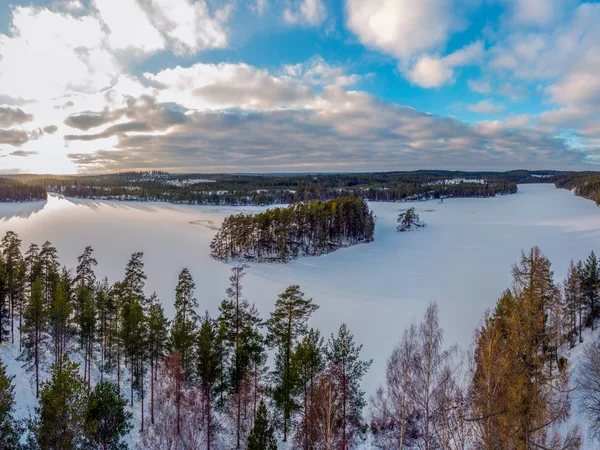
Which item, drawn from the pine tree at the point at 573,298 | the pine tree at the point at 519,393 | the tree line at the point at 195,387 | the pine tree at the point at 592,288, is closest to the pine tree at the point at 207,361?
the tree line at the point at 195,387

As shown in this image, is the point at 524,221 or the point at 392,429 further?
the point at 524,221

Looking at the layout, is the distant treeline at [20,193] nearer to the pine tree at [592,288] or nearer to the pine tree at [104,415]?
the pine tree at [104,415]

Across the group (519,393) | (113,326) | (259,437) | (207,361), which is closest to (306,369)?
(259,437)

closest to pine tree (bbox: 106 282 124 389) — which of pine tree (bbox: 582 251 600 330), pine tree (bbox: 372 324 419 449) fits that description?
pine tree (bbox: 372 324 419 449)

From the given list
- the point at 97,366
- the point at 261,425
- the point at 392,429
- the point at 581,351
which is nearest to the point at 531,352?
the point at 261,425

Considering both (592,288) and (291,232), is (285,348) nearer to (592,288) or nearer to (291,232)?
(592,288)

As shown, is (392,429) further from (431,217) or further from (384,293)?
(431,217)

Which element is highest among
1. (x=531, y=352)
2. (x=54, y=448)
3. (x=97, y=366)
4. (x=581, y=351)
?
(x=531, y=352)
